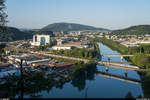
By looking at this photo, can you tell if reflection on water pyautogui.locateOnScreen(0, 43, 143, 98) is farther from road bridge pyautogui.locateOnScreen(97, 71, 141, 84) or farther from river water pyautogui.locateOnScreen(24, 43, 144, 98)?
road bridge pyautogui.locateOnScreen(97, 71, 141, 84)

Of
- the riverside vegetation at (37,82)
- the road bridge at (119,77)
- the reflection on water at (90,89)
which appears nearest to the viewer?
the riverside vegetation at (37,82)

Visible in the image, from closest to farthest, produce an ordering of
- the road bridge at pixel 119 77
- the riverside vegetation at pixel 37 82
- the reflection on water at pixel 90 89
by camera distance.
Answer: the riverside vegetation at pixel 37 82
the reflection on water at pixel 90 89
the road bridge at pixel 119 77

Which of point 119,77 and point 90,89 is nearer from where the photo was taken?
point 90,89

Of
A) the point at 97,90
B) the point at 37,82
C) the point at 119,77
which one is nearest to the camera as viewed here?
the point at 37,82

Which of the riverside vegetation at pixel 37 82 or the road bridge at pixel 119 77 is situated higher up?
the riverside vegetation at pixel 37 82

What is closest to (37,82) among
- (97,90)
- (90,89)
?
(90,89)

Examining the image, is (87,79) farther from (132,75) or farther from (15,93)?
(15,93)

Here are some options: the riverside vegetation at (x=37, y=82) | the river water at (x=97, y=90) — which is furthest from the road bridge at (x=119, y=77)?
the riverside vegetation at (x=37, y=82)

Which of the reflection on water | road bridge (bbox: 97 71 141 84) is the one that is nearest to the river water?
the reflection on water

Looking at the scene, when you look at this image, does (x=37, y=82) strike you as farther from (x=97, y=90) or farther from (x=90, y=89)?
(x=97, y=90)

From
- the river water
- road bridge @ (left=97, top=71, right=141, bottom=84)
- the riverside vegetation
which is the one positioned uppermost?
the riverside vegetation

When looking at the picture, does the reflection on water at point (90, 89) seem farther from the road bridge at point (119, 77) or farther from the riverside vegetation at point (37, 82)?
the road bridge at point (119, 77)
